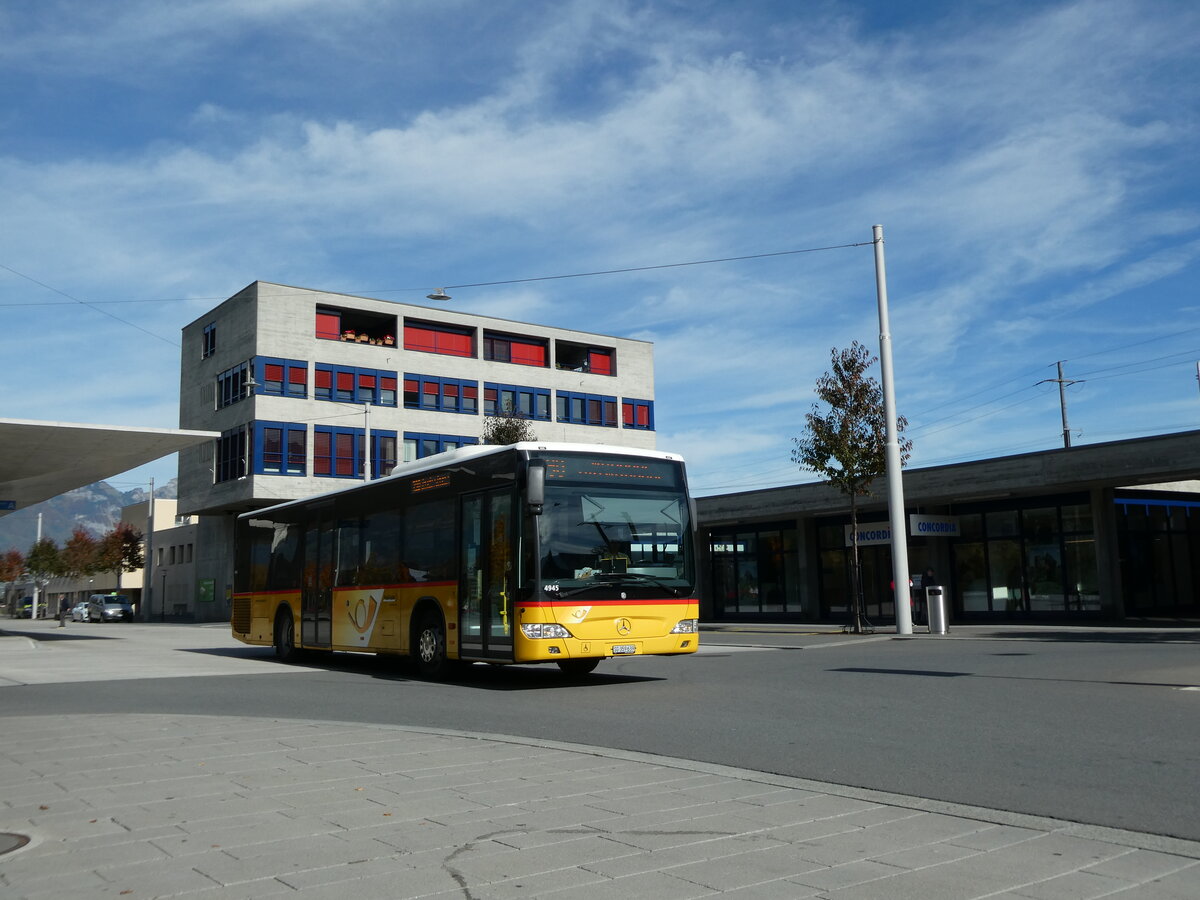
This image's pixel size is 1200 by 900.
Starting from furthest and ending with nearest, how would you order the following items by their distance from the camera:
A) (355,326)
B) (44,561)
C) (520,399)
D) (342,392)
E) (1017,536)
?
1. (44,561)
2. (520,399)
3. (355,326)
4. (342,392)
5. (1017,536)

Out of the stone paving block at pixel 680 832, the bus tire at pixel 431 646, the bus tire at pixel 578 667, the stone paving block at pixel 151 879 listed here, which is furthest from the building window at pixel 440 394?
the stone paving block at pixel 151 879

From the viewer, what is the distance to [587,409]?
65.8m

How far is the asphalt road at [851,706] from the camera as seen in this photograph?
7145 mm

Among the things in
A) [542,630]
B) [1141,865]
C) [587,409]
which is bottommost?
[1141,865]

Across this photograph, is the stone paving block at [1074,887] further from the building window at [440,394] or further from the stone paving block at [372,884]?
the building window at [440,394]

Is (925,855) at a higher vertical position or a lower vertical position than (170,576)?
lower

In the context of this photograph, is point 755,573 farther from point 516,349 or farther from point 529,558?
point 516,349

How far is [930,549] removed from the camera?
33.3m

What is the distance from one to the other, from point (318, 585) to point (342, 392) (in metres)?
38.1

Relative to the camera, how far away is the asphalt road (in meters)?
7.14

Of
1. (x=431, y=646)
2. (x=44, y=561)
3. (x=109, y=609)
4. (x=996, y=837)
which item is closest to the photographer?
(x=996, y=837)

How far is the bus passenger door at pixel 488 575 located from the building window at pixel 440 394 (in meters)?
44.4

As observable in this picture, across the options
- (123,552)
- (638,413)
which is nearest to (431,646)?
(638,413)

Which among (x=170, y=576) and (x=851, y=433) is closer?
(x=851, y=433)
